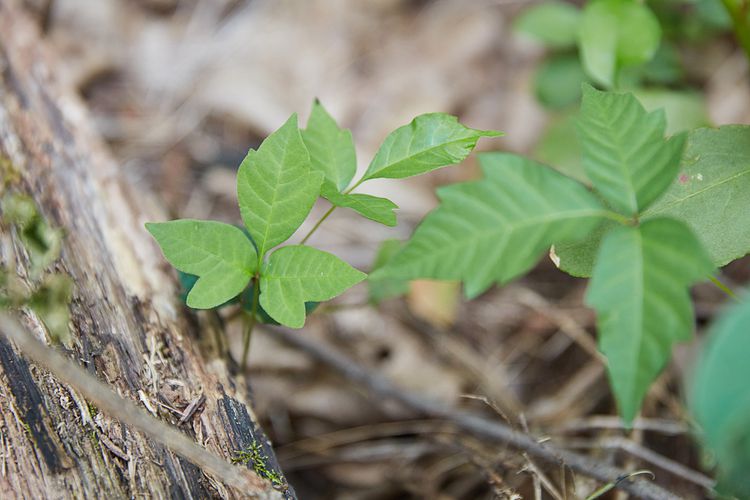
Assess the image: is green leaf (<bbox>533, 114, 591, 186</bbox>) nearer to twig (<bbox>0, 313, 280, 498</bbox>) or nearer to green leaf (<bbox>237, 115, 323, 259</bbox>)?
green leaf (<bbox>237, 115, 323, 259</bbox>)

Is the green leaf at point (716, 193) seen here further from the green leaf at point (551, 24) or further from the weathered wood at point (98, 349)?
the green leaf at point (551, 24)

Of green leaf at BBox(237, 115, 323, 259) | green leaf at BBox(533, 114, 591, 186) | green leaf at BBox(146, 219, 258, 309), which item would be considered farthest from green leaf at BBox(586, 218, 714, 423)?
green leaf at BBox(533, 114, 591, 186)

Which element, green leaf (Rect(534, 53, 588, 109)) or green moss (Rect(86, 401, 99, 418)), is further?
green leaf (Rect(534, 53, 588, 109))

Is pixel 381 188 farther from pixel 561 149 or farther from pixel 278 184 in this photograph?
pixel 278 184

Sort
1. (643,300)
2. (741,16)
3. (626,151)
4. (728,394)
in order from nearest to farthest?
(728,394) < (643,300) < (626,151) < (741,16)

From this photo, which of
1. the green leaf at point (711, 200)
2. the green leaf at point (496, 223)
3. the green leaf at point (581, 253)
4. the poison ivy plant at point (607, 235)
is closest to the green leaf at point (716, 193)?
the green leaf at point (711, 200)

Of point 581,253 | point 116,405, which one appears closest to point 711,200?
point 581,253
